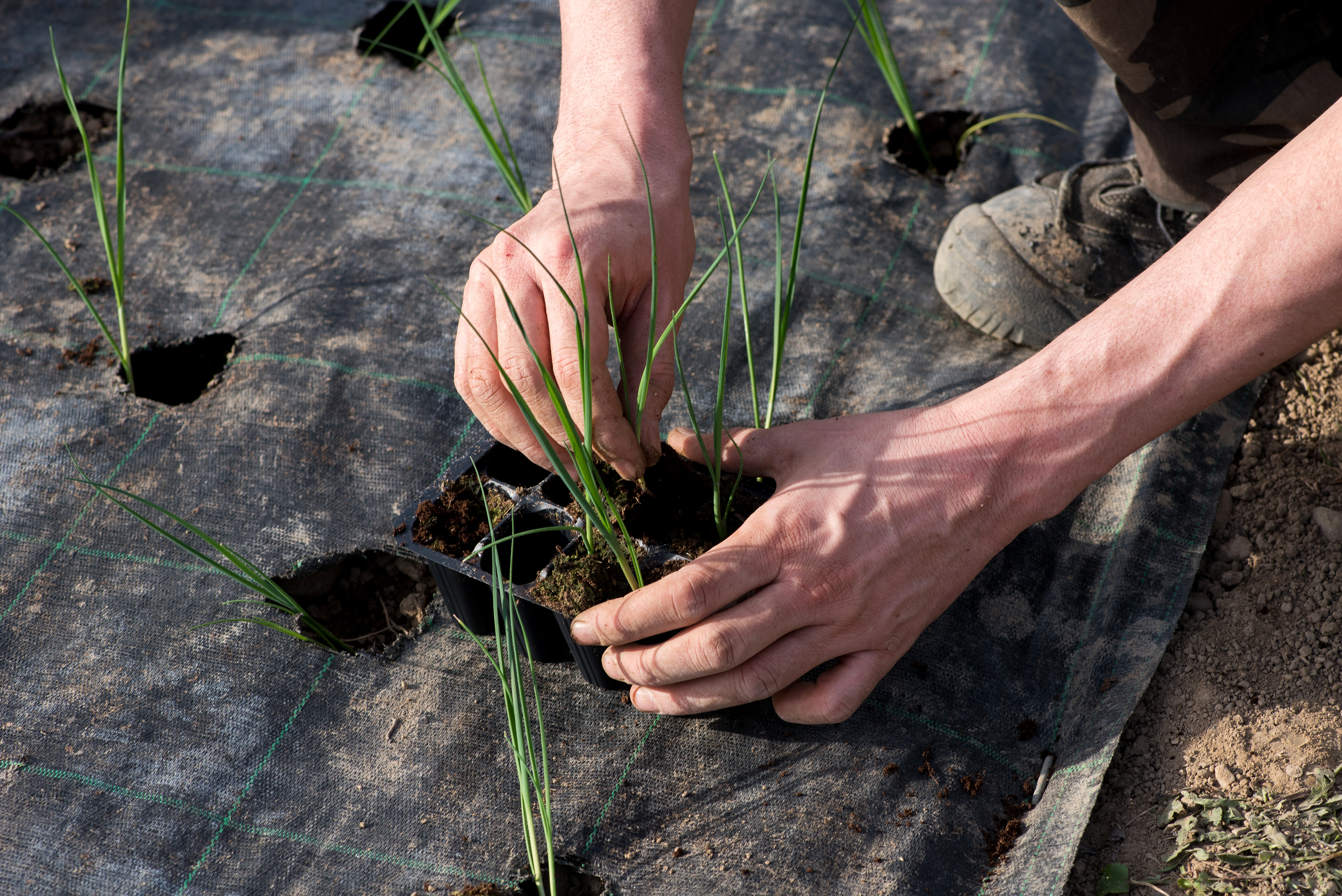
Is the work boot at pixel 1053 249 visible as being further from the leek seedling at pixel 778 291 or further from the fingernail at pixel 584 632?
the fingernail at pixel 584 632

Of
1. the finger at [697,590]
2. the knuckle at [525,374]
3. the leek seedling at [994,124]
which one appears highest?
the knuckle at [525,374]

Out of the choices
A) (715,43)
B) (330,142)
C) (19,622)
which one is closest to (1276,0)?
(715,43)

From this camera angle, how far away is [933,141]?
84.9 inches

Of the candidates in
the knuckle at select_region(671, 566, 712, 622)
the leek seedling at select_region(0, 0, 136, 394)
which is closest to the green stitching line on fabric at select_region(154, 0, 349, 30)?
the leek seedling at select_region(0, 0, 136, 394)

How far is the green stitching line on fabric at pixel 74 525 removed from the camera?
57.2 inches

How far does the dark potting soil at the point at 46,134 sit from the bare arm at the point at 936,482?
184 centimetres

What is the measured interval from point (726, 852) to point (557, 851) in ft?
0.73

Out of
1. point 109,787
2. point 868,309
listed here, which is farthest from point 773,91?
point 109,787

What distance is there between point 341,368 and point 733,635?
1000 mm

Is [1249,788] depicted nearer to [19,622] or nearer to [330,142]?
[19,622]

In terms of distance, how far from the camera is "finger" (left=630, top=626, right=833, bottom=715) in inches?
44.6

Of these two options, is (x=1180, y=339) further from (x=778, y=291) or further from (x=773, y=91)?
(x=773, y=91)

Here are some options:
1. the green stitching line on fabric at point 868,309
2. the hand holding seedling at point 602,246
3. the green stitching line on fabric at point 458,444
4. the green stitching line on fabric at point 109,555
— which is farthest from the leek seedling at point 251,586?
the green stitching line on fabric at point 868,309

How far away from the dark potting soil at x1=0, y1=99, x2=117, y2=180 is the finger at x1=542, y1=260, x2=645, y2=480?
1627 millimetres
